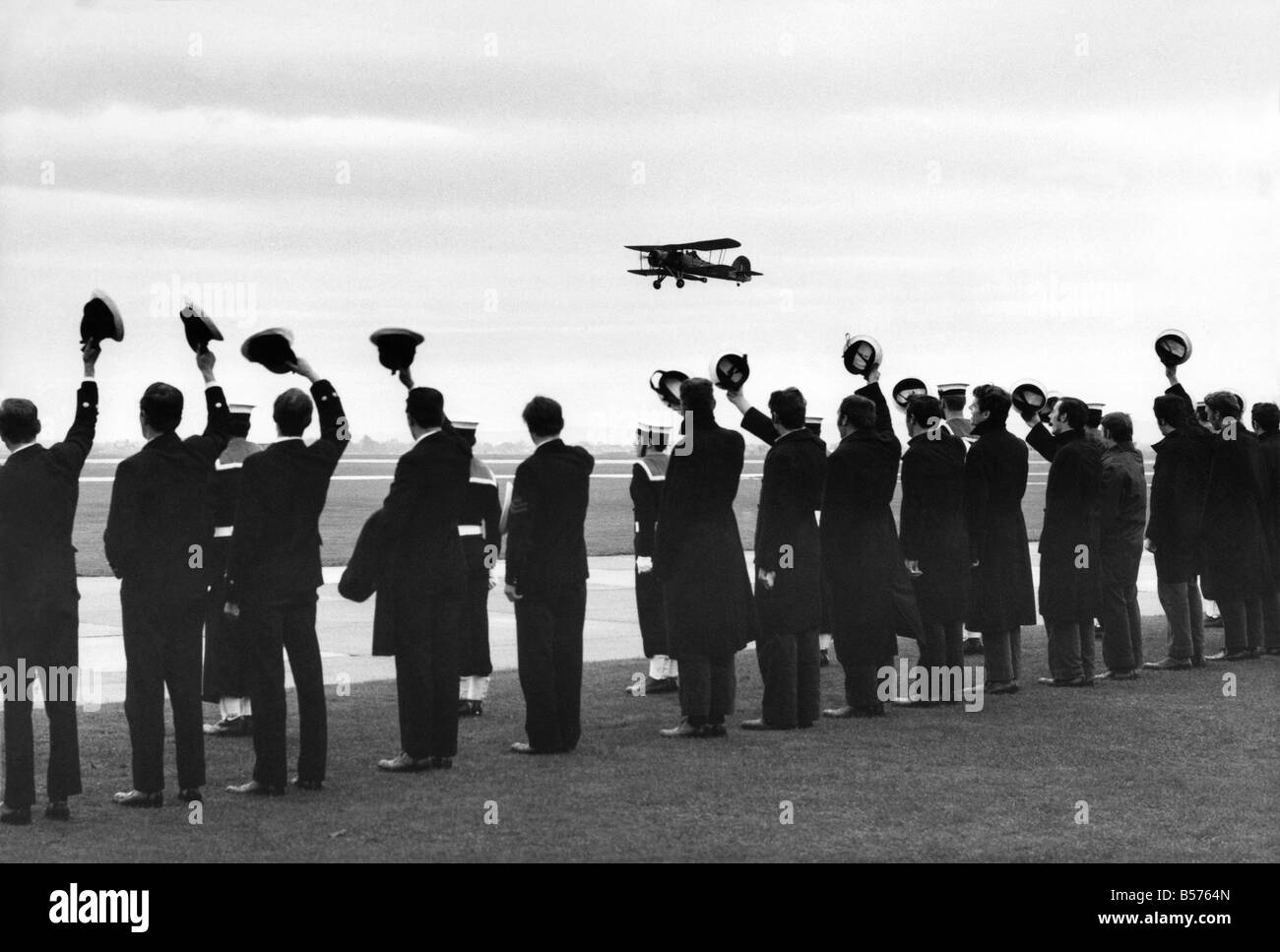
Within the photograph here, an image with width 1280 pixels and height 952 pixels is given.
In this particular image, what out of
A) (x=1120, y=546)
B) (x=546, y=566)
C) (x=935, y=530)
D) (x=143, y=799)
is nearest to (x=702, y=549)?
(x=546, y=566)

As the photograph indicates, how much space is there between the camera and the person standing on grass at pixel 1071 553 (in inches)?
508

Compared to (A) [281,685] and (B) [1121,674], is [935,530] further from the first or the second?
(A) [281,685]

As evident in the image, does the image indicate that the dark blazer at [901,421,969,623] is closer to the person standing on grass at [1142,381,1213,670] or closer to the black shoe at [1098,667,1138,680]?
the black shoe at [1098,667,1138,680]

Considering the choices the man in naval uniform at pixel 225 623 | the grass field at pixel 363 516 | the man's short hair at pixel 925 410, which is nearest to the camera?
the man in naval uniform at pixel 225 623

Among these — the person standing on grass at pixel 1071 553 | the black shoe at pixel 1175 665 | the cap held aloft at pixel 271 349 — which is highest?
the cap held aloft at pixel 271 349

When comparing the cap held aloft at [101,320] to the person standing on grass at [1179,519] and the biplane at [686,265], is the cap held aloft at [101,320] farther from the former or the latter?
the biplane at [686,265]

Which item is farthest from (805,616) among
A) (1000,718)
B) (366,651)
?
(366,651)

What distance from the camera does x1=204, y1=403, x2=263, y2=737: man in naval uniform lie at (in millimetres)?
10281

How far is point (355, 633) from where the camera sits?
51.5 feet

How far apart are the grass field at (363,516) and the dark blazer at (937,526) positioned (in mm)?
11518

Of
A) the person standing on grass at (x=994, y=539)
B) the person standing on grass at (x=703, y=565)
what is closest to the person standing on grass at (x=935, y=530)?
the person standing on grass at (x=994, y=539)

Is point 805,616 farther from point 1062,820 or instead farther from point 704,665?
point 1062,820

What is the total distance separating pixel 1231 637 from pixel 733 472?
6.39 metres

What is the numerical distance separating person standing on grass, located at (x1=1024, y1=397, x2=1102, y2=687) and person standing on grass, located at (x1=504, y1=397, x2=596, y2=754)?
457 centimetres
